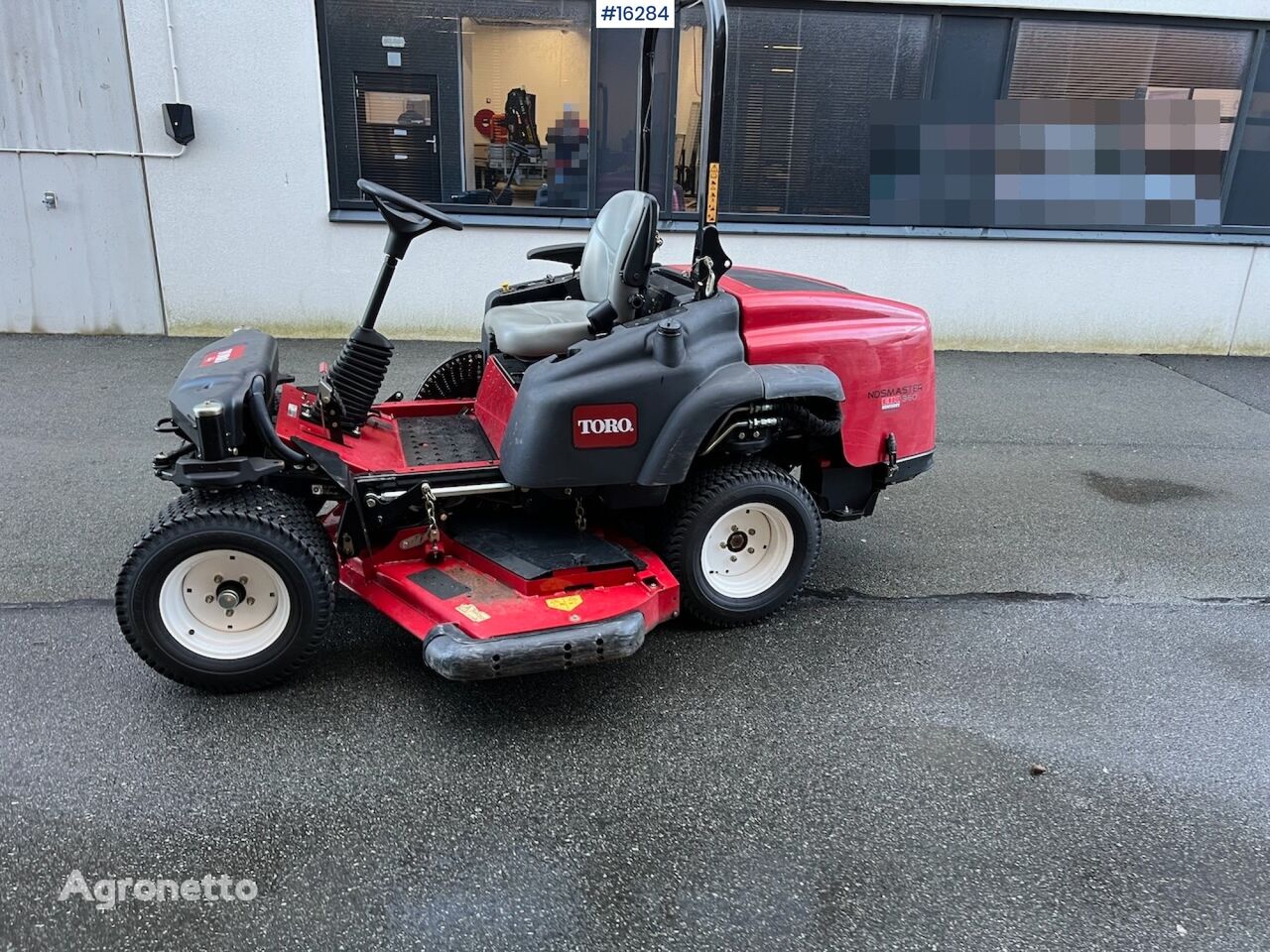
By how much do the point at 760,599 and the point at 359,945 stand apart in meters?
1.98

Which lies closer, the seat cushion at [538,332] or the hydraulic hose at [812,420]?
the hydraulic hose at [812,420]

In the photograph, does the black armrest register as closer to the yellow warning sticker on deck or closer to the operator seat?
the operator seat

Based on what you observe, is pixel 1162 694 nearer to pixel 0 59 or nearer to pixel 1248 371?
pixel 1248 371

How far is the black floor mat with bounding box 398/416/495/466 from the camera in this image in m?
3.60

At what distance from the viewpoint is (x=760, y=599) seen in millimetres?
3684

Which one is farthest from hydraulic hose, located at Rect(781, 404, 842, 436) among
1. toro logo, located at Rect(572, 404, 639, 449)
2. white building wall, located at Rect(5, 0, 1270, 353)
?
white building wall, located at Rect(5, 0, 1270, 353)

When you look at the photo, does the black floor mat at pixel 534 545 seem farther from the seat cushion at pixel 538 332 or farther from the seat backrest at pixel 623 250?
the seat backrest at pixel 623 250

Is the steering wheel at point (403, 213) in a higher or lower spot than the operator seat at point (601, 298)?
higher

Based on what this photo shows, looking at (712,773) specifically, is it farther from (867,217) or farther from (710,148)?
(867,217)

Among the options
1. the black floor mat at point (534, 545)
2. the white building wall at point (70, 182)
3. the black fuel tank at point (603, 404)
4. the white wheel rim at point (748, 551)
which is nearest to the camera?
the black fuel tank at point (603, 404)

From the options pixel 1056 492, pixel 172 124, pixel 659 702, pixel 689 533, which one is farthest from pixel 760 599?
pixel 172 124

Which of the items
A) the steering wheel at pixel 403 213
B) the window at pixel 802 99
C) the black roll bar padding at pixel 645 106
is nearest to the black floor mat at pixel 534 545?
the steering wheel at pixel 403 213

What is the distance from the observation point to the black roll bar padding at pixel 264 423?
10.1 feet

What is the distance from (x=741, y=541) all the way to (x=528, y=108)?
560cm
